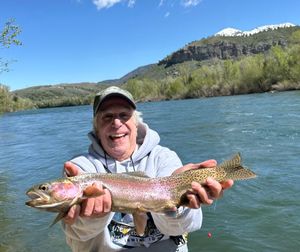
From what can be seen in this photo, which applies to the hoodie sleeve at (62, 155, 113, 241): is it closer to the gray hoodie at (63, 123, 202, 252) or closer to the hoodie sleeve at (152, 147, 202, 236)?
the gray hoodie at (63, 123, 202, 252)

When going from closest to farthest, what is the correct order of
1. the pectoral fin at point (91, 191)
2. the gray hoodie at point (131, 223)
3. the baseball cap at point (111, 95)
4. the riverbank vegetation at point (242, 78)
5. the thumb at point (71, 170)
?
the pectoral fin at point (91, 191) < the thumb at point (71, 170) < the gray hoodie at point (131, 223) < the baseball cap at point (111, 95) < the riverbank vegetation at point (242, 78)

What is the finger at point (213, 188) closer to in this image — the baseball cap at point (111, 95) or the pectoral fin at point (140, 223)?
the pectoral fin at point (140, 223)

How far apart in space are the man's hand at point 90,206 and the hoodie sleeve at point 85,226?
66 millimetres

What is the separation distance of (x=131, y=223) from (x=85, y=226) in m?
0.40

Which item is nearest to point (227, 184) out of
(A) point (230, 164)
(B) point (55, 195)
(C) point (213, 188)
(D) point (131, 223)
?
(C) point (213, 188)

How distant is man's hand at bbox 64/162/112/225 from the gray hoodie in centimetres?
10

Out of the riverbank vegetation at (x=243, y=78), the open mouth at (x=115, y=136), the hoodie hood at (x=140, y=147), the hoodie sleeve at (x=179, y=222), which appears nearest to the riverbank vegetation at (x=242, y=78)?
the riverbank vegetation at (x=243, y=78)

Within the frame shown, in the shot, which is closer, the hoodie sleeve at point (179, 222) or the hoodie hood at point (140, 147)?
the hoodie sleeve at point (179, 222)

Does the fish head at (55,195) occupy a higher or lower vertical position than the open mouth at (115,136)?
lower

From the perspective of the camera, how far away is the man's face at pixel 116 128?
3.30 meters

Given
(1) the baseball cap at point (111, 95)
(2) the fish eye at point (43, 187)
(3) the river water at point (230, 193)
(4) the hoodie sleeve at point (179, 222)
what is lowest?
(3) the river water at point (230, 193)

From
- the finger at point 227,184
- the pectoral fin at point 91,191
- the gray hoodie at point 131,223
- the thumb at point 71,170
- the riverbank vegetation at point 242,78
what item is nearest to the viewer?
the pectoral fin at point 91,191

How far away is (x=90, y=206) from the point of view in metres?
2.68

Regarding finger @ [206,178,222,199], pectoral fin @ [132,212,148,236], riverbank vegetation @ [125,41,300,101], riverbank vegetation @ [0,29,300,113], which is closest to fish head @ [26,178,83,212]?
pectoral fin @ [132,212,148,236]
